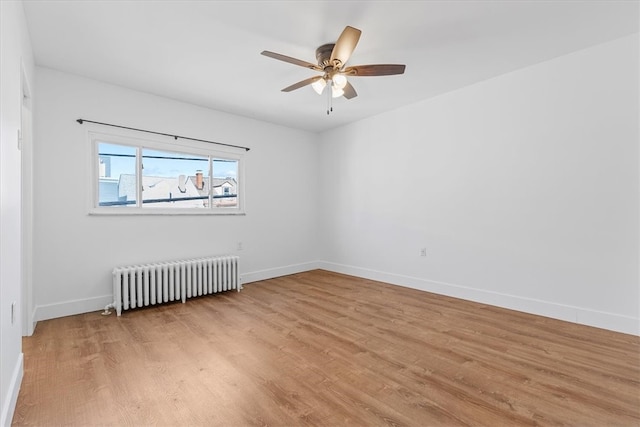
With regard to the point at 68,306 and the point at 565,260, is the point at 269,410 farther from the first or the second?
the point at 565,260

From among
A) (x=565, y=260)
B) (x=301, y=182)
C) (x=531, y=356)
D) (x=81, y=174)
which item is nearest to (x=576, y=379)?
(x=531, y=356)

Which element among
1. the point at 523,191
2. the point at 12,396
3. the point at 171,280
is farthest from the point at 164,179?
the point at 523,191

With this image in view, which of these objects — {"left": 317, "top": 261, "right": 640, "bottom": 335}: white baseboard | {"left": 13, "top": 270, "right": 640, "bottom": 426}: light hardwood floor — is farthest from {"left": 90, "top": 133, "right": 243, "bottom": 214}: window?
{"left": 317, "top": 261, "right": 640, "bottom": 335}: white baseboard

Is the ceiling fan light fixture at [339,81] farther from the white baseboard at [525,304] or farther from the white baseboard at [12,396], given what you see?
the white baseboard at [12,396]

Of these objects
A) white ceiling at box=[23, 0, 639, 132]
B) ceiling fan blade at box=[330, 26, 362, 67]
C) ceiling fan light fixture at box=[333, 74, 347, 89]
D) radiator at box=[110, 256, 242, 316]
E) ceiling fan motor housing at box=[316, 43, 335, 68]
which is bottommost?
radiator at box=[110, 256, 242, 316]

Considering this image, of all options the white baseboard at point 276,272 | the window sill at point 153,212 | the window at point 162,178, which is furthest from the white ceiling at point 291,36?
the white baseboard at point 276,272

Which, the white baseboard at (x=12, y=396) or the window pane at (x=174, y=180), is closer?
the white baseboard at (x=12, y=396)

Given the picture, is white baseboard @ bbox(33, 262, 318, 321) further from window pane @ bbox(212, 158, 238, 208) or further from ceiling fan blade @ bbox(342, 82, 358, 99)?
ceiling fan blade @ bbox(342, 82, 358, 99)

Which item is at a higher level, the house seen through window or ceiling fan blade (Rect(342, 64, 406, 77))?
ceiling fan blade (Rect(342, 64, 406, 77))

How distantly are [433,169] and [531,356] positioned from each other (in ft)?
8.31

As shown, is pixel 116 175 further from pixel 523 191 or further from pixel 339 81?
pixel 523 191

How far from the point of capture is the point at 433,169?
418 centimetres

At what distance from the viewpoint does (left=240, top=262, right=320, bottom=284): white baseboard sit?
4829mm

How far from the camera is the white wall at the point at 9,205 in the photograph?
5.00ft
